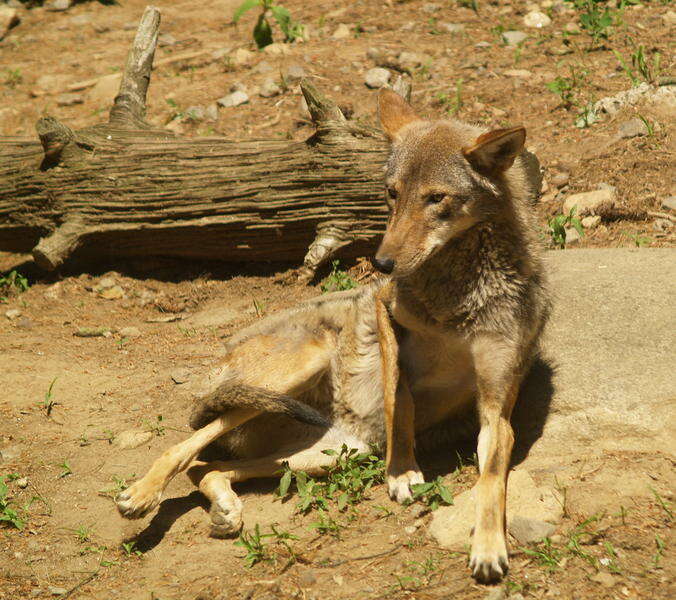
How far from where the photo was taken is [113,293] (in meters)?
7.62

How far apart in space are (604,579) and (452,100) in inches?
265

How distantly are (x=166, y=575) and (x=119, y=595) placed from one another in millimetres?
256

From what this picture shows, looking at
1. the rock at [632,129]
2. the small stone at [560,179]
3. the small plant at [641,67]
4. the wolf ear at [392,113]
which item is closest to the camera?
the wolf ear at [392,113]

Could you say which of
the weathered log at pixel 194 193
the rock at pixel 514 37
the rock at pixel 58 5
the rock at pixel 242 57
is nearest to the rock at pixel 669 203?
the weathered log at pixel 194 193

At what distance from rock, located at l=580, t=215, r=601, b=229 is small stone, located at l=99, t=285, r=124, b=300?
15.2 feet

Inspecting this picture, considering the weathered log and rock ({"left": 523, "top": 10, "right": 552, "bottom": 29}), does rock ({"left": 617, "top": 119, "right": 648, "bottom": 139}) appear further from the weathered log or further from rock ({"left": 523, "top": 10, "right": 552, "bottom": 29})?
rock ({"left": 523, "top": 10, "right": 552, "bottom": 29})

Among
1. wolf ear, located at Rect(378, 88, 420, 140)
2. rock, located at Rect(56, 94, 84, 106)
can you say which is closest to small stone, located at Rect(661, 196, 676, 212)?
wolf ear, located at Rect(378, 88, 420, 140)

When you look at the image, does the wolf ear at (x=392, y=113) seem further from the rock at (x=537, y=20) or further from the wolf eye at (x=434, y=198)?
the rock at (x=537, y=20)

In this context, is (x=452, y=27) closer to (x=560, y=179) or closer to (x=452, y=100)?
(x=452, y=100)

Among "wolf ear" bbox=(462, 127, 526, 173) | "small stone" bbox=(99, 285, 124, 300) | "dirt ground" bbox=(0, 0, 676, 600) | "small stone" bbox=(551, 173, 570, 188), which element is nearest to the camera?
"dirt ground" bbox=(0, 0, 676, 600)

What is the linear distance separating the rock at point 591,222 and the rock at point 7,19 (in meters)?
10.7

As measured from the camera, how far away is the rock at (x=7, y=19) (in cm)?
1311

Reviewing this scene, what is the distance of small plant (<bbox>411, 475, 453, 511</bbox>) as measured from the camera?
4242 millimetres

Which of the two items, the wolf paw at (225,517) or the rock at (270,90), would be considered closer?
the wolf paw at (225,517)
